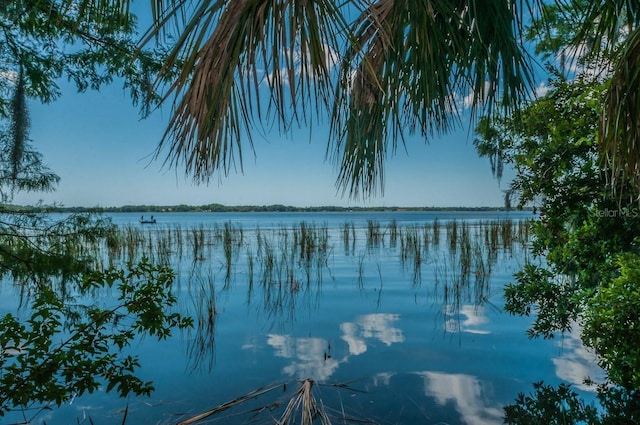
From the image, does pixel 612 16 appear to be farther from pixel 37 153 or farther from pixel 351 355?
pixel 37 153

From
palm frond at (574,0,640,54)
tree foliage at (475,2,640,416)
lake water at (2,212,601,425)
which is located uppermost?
palm frond at (574,0,640,54)

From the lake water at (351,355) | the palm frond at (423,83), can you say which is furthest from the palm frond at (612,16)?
the lake water at (351,355)

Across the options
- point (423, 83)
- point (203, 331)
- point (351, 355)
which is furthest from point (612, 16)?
point (203, 331)

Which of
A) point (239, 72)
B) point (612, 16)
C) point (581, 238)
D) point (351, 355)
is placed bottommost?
point (351, 355)

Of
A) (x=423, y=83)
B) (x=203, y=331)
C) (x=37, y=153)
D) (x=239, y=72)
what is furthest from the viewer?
(x=203, y=331)

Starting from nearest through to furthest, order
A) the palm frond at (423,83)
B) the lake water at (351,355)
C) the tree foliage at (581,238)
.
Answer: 1. the palm frond at (423,83)
2. the tree foliage at (581,238)
3. the lake water at (351,355)

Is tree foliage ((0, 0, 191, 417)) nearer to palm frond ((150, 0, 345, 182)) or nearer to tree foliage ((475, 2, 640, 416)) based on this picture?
palm frond ((150, 0, 345, 182))

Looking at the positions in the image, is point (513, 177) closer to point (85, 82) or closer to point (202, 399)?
point (202, 399)

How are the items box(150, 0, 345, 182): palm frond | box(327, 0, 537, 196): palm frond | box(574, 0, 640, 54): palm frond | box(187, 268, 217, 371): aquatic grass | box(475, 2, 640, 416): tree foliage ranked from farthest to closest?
box(187, 268, 217, 371): aquatic grass, box(475, 2, 640, 416): tree foliage, box(574, 0, 640, 54): palm frond, box(327, 0, 537, 196): palm frond, box(150, 0, 345, 182): palm frond

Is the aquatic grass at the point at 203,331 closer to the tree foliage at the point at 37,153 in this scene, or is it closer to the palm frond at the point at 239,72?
the tree foliage at the point at 37,153

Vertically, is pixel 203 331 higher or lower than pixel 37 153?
lower

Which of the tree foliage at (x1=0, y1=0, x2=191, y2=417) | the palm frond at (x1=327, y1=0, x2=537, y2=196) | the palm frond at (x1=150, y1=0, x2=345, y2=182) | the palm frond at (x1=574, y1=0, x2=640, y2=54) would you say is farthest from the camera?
the tree foliage at (x1=0, y1=0, x2=191, y2=417)

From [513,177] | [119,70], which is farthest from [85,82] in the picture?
[513,177]

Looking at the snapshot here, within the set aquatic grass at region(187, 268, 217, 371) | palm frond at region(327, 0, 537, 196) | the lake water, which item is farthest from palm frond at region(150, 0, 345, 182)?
aquatic grass at region(187, 268, 217, 371)
